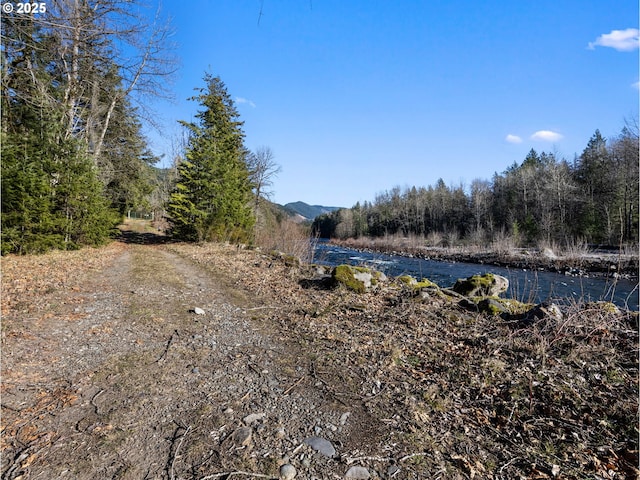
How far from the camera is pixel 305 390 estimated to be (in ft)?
10.3

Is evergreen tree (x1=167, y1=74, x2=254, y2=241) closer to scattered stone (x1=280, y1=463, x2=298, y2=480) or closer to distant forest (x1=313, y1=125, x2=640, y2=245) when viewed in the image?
distant forest (x1=313, y1=125, x2=640, y2=245)

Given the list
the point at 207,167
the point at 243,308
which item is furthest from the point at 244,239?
A: the point at 243,308

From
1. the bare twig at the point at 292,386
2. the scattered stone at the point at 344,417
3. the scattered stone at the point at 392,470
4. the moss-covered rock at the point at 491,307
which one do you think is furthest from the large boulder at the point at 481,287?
the scattered stone at the point at 392,470

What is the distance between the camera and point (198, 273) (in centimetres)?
894

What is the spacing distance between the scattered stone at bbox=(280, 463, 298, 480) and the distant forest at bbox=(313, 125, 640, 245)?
1576 centimetres

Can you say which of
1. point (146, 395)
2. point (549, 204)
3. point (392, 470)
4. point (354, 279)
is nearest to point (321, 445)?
point (392, 470)

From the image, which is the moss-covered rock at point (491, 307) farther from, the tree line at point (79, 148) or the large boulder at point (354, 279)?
the tree line at point (79, 148)

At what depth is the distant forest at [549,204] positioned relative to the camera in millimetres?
28719

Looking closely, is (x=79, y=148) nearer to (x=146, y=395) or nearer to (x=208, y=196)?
(x=208, y=196)

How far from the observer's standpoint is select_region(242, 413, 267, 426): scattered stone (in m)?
2.56

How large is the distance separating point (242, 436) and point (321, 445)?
61 cm

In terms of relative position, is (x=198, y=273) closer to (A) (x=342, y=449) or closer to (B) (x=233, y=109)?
(A) (x=342, y=449)

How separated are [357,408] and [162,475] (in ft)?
5.30

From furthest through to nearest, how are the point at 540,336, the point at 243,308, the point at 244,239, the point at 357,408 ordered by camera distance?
the point at 244,239 → the point at 243,308 → the point at 540,336 → the point at 357,408
